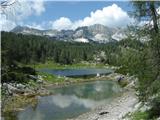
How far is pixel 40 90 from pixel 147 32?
64.3 meters

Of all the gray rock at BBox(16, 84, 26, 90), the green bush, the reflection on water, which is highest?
the green bush

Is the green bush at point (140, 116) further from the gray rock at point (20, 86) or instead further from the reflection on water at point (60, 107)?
the gray rock at point (20, 86)

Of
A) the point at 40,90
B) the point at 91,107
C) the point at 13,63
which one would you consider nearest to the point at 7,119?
the point at 91,107

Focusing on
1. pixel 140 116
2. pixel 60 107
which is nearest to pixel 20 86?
pixel 60 107

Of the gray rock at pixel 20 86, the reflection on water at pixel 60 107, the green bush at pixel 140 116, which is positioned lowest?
the reflection on water at pixel 60 107

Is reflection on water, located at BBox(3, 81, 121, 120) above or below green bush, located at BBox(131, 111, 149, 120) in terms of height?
below

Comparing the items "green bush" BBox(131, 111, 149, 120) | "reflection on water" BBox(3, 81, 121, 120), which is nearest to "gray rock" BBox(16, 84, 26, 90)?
"reflection on water" BBox(3, 81, 121, 120)

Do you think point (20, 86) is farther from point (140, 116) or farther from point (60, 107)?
point (140, 116)

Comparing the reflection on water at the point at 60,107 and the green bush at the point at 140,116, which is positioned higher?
the green bush at the point at 140,116

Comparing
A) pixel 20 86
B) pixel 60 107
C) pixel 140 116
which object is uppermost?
pixel 140 116

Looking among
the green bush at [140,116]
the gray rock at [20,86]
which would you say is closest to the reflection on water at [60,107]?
the gray rock at [20,86]

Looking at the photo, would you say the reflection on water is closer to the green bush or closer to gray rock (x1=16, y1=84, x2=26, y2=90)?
gray rock (x1=16, y1=84, x2=26, y2=90)

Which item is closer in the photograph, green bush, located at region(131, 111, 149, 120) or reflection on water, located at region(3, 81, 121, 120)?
green bush, located at region(131, 111, 149, 120)

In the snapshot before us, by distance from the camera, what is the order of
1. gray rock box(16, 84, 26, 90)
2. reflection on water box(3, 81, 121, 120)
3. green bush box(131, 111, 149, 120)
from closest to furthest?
1. green bush box(131, 111, 149, 120)
2. reflection on water box(3, 81, 121, 120)
3. gray rock box(16, 84, 26, 90)
